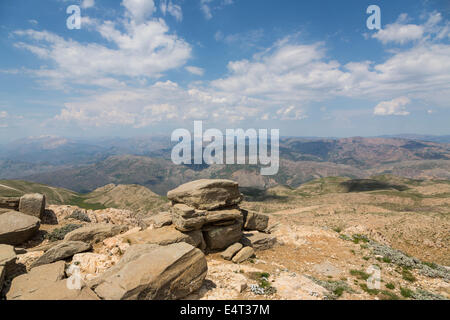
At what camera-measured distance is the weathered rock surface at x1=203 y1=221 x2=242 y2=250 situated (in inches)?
960

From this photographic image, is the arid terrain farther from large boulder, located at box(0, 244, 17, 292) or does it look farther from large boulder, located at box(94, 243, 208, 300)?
large boulder, located at box(0, 244, 17, 292)

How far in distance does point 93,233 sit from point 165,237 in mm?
8401

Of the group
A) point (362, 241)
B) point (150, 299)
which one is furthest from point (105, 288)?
point (362, 241)

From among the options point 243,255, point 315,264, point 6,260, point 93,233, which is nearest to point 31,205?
point 93,233

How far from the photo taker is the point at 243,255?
23781 mm

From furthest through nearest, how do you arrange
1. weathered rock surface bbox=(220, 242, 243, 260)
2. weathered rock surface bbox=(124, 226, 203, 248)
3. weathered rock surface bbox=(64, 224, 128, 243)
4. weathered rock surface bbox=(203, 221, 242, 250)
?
weathered rock surface bbox=(203, 221, 242, 250) < weathered rock surface bbox=(220, 242, 243, 260) < weathered rock surface bbox=(64, 224, 128, 243) < weathered rock surface bbox=(124, 226, 203, 248)

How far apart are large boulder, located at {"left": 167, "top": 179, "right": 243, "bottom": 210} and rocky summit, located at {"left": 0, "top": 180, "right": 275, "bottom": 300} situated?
11 centimetres

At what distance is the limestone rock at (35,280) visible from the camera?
1284 cm

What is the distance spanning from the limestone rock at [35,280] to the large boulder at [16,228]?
29.3 feet

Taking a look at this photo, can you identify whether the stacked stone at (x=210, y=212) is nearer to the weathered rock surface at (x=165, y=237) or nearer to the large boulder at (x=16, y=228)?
the weathered rock surface at (x=165, y=237)

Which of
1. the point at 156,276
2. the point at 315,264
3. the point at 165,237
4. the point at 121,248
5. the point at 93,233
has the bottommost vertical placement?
the point at 315,264

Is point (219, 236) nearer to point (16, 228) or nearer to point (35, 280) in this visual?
point (35, 280)

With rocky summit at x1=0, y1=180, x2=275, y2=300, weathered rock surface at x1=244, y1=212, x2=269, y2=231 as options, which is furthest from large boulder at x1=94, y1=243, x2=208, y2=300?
weathered rock surface at x1=244, y1=212, x2=269, y2=231
